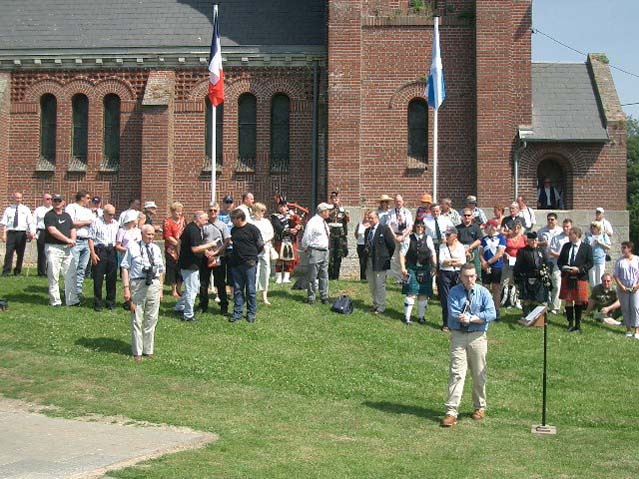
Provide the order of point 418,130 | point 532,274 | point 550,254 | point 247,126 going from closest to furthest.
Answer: point 532,274, point 550,254, point 418,130, point 247,126

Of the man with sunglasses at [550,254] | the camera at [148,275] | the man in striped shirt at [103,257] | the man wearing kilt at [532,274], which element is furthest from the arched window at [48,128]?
the man wearing kilt at [532,274]

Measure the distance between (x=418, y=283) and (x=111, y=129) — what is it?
1308 centimetres

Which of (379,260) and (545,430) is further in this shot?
(379,260)

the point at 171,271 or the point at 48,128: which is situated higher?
the point at 48,128

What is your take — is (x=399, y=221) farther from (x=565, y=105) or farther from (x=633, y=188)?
(x=633, y=188)

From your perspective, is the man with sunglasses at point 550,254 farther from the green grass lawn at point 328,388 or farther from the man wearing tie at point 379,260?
the man wearing tie at point 379,260

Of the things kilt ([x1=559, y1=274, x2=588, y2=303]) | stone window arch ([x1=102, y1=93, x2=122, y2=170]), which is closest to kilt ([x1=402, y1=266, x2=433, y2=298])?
kilt ([x1=559, y1=274, x2=588, y2=303])

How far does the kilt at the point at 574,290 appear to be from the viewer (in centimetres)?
1616

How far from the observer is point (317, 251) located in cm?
1656

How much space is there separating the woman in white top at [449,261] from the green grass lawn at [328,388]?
0.75m

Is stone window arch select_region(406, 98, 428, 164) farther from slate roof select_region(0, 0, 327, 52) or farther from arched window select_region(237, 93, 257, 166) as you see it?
arched window select_region(237, 93, 257, 166)

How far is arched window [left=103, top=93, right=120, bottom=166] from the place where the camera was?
2559 cm

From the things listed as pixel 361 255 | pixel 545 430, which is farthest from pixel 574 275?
pixel 545 430

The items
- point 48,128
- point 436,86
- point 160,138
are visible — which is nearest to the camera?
point 436,86
